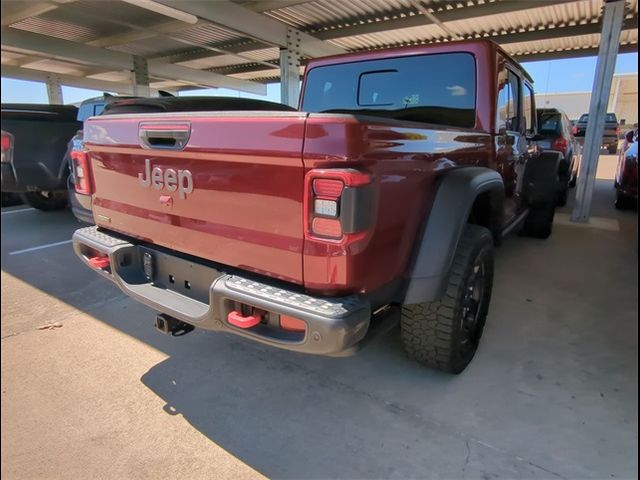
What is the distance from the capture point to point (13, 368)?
8.99 feet

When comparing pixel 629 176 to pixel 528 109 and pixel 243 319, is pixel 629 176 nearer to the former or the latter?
pixel 528 109

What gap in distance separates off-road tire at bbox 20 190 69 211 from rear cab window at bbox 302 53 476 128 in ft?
19.3

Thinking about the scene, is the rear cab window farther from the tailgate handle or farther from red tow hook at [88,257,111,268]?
red tow hook at [88,257,111,268]

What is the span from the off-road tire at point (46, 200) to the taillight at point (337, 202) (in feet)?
23.7

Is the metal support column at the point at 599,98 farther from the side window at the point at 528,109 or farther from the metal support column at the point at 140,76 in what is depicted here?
the metal support column at the point at 140,76

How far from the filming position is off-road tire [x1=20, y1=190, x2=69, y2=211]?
293 inches

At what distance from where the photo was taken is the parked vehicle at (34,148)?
5750 millimetres

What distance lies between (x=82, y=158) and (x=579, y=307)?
4066 mm

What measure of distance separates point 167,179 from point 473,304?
79.2 inches

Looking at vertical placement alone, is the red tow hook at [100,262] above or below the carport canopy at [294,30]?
below

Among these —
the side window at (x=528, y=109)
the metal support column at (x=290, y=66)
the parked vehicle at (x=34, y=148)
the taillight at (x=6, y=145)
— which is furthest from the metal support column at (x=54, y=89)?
the side window at (x=528, y=109)

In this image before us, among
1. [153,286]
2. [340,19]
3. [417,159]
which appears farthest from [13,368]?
[340,19]

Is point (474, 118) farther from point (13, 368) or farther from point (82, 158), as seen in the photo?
point (13, 368)

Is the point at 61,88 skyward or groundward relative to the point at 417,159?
skyward
